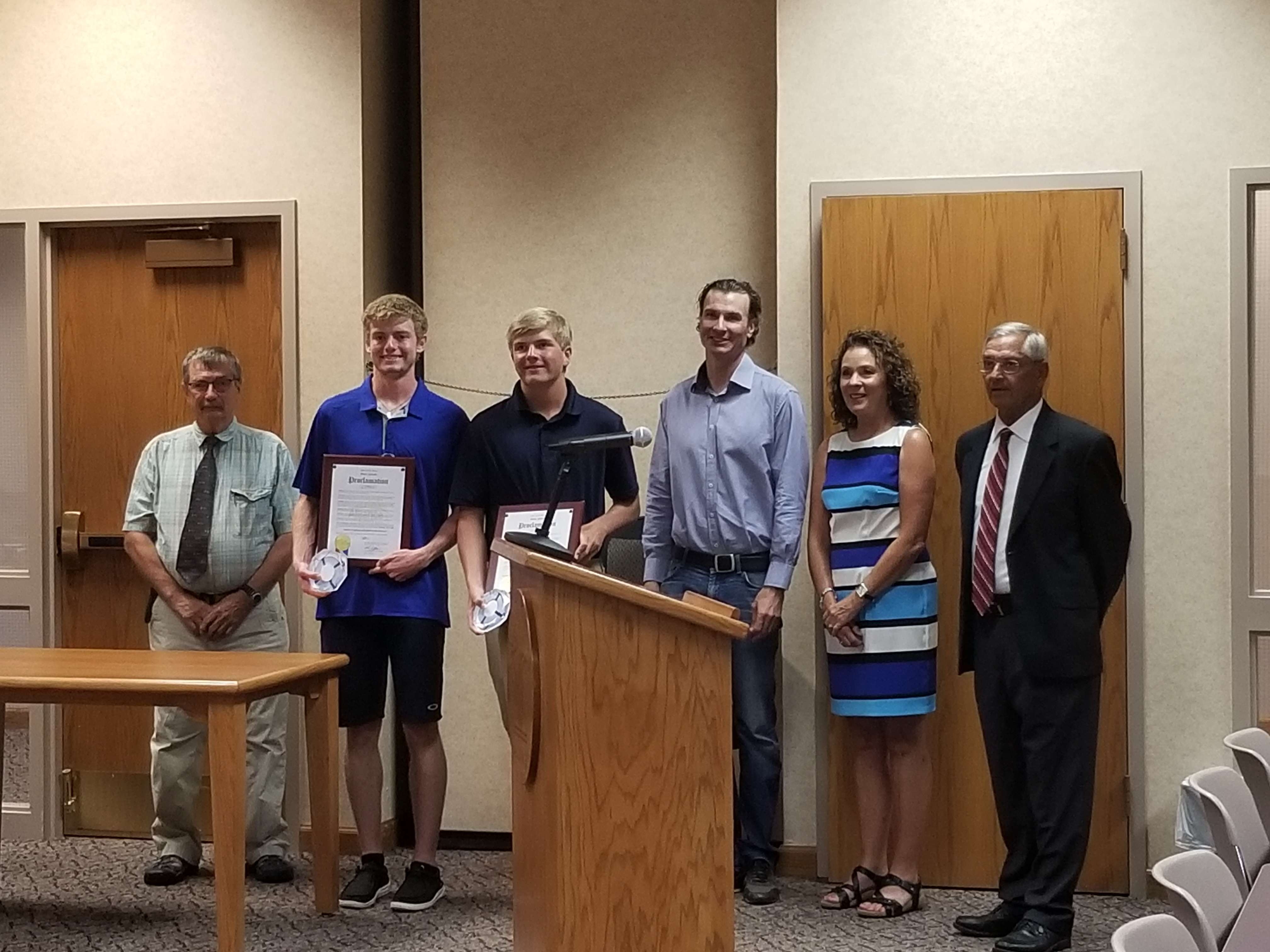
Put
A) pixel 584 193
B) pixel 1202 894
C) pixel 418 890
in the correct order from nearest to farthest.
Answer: pixel 1202 894
pixel 418 890
pixel 584 193

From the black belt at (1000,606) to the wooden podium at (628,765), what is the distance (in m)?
1.14

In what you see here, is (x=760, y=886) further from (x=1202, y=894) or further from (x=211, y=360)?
(x=211, y=360)

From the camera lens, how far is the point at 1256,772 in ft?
11.3

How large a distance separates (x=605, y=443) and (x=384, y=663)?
1696 mm

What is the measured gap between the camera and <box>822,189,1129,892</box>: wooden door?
183 inches

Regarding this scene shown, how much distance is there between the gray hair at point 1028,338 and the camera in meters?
4.00

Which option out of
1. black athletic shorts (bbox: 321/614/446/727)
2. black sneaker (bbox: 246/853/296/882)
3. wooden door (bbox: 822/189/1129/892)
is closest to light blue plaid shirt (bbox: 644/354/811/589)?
wooden door (bbox: 822/189/1129/892)

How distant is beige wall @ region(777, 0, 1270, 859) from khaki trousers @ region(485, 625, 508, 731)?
6.42 ft

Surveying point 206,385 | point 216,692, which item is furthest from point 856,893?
point 206,385

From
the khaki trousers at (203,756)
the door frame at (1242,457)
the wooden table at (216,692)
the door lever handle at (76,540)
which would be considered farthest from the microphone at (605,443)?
the door lever handle at (76,540)

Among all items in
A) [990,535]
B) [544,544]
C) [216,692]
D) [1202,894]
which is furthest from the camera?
[990,535]

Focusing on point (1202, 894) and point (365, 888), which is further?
point (365, 888)

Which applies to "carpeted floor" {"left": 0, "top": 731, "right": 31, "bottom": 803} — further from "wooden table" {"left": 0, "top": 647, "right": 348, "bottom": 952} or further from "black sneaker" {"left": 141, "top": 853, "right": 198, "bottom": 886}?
"wooden table" {"left": 0, "top": 647, "right": 348, "bottom": 952}

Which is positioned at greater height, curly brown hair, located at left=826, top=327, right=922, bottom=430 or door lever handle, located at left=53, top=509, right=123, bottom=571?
curly brown hair, located at left=826, top=327, right=922, bottom=430
